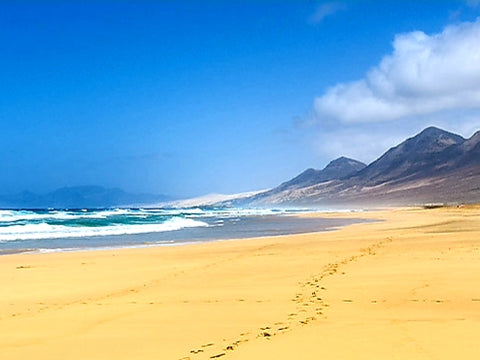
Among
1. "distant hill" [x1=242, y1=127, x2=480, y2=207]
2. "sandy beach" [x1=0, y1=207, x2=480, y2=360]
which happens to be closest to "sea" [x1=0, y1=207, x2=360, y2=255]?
"sandy beach" [x1=0, y1=207, x2=480, y2=360]

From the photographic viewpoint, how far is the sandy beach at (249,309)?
5137mm

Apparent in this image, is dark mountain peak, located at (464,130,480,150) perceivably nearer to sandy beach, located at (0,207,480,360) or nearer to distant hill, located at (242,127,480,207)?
distant hill, located at (242,127,480,207)

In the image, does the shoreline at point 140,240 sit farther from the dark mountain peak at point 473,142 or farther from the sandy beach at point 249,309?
the dark mountain peak at point 473,142

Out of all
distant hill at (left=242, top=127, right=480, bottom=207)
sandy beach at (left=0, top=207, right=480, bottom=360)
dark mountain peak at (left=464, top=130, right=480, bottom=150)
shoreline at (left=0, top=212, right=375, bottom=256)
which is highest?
dark mountain peak at (left=464, top=130, right=480, bottom=150)

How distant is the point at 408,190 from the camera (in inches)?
6186

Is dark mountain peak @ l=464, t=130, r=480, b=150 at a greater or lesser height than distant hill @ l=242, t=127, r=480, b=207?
greater

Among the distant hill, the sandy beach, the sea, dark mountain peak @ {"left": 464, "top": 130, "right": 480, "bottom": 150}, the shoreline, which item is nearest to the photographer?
the sandy beach

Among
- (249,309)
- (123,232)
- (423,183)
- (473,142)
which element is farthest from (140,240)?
(473,142)

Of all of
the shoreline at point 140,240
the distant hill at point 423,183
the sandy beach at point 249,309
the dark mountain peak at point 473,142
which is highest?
the dark mountain peak at point 473,142

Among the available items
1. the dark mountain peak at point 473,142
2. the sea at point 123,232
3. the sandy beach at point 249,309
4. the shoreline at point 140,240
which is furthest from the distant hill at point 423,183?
the sandy beach at point 249,309

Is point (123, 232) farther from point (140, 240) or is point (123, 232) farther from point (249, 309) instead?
point (249, 309)

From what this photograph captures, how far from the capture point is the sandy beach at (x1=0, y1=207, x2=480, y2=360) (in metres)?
5.14

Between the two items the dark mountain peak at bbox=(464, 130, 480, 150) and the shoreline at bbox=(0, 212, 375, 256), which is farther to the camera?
the dark mountain peak at bbox=(464, 130, 480, 150)

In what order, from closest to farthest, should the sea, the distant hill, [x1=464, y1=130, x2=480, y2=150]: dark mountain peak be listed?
the sea
the distant hill
[x1=464, y1=130, x2=480, y2=150]: dark mountain peak
